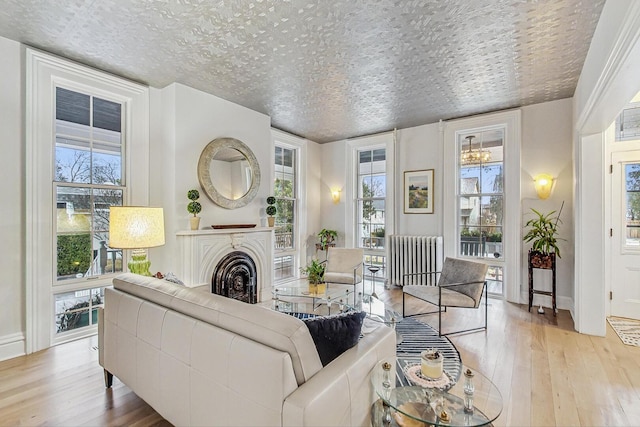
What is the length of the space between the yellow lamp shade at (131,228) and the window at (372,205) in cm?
390

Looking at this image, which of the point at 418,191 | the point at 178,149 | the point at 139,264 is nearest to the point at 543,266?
the point at 418,191

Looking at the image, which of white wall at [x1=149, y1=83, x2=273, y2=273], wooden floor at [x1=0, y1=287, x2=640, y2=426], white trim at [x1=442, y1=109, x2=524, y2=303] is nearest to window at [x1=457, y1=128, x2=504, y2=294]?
white trim at [x1=442, y1=109, x2=524, y2=303]

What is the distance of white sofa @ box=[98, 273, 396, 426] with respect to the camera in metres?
1.23

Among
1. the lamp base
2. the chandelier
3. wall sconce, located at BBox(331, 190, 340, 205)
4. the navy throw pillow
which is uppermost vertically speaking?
the chandelier

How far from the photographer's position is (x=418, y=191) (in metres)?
5.32

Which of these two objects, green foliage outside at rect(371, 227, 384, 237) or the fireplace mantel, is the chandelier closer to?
green foliage outside at rect(371, 227, 384, 237)

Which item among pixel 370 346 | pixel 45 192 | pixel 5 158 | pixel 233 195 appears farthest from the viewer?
pixel 233 195

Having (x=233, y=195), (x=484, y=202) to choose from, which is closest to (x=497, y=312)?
(x=484, y=202)

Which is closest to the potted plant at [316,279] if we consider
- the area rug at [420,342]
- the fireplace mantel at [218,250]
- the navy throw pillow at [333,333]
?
the area rug at [420,342]

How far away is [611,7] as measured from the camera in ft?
6.71

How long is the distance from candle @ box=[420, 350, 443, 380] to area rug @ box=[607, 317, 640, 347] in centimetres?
287

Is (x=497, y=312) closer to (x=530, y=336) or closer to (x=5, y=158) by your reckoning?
(x=530, y=336)

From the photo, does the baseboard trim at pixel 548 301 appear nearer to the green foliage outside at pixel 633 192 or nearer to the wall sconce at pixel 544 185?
the green foliage outside at pixel 633 192

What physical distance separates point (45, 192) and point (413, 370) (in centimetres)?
362
